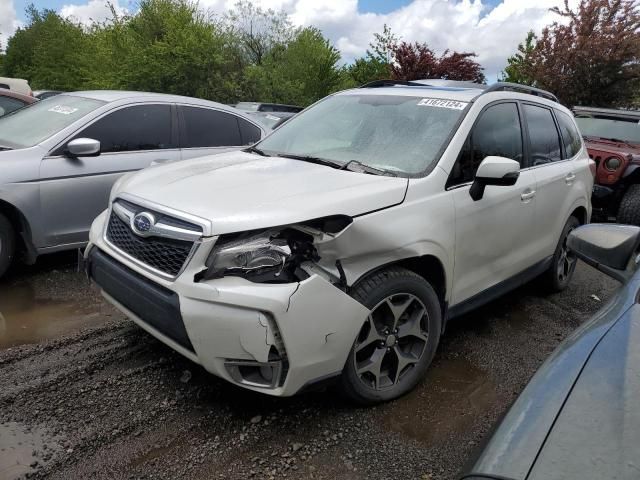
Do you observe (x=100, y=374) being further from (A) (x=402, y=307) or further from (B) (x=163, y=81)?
(B) (x=163, y=81)

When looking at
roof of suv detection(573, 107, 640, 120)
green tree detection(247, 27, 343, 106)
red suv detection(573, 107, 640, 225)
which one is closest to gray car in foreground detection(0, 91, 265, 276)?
red suv detection(573, 107, 640, 225)

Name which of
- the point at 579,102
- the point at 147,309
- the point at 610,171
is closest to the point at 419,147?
the point at 147,309

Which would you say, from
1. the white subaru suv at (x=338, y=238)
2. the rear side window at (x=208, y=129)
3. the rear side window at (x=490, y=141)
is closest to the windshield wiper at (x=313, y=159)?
the white subaru suv at (x=338, y=238)

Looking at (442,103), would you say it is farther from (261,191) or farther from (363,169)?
(261,191)

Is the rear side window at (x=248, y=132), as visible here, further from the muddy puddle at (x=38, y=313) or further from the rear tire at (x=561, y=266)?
the rear tire at (x=561, y=266)

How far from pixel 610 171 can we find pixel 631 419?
6.69 meters

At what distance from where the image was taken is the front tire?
2631 millimetres

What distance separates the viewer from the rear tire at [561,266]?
4.55 m

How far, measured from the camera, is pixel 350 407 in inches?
112

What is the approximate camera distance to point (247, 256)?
94.1 inches

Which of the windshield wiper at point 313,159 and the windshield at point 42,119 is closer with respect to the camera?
the windshield wiper at point 313,159

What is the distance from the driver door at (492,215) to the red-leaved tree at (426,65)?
814 inches

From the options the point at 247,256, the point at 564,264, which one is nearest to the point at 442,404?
the point at 247,256

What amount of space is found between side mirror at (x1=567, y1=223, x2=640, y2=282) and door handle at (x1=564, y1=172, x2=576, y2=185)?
2280 millimetres
